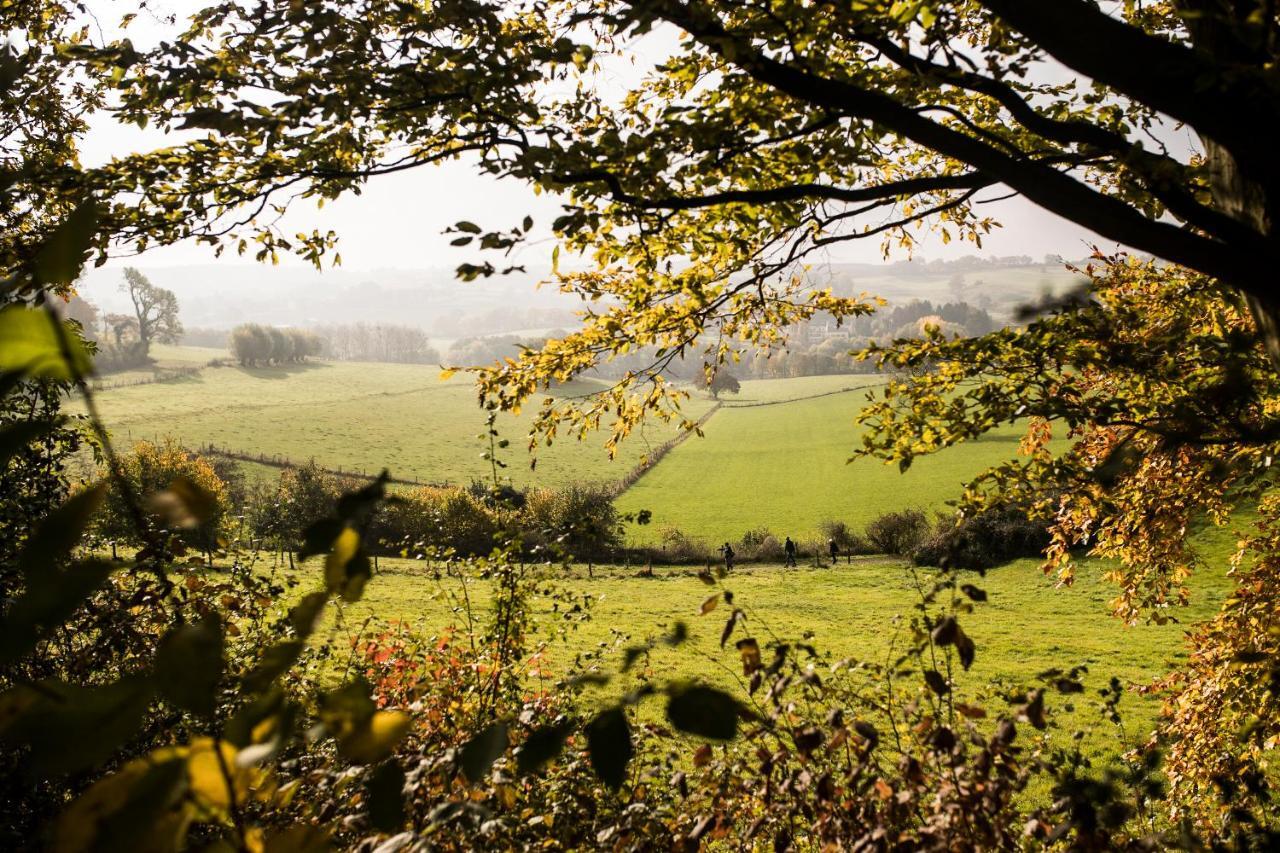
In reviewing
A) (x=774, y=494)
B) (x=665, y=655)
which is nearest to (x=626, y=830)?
(x=665, y=655)

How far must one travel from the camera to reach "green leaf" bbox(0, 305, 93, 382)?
534 millimetres

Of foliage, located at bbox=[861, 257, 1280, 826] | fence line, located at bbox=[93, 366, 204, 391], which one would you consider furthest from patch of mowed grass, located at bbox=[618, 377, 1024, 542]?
fence line, located at bbox=[93, 366, 204, 391]

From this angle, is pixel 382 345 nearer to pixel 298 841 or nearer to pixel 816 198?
pixel 816 198

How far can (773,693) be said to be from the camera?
98.7 inches

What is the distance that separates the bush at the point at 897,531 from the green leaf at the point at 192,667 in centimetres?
4107

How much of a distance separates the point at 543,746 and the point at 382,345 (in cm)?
16164

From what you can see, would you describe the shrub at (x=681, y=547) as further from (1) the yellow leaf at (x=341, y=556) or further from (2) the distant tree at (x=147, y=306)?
(2) the distant tree at (x=147, y=306)

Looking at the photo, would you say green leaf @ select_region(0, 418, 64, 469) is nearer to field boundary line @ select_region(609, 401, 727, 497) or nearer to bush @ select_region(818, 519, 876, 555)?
bush @ select_region(818, 519, 876, 555)

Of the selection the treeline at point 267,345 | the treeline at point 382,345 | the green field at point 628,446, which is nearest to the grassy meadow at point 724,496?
the green field at point 628,446

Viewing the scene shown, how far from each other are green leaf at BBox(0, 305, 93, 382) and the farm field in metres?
45.3

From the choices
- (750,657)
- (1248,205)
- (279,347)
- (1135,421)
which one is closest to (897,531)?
(1135,421)

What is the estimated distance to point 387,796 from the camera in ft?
2.73

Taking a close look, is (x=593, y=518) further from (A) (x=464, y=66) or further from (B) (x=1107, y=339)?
(B) (x=1107, y=339)

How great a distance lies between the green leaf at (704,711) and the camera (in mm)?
889
